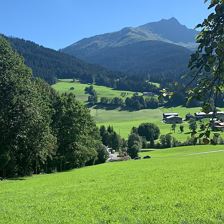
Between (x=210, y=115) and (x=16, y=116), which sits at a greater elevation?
(x=16, y=116)

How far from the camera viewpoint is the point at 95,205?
68.6ft

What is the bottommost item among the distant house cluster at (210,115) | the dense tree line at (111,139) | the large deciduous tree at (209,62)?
the dense tree line at (111,139)

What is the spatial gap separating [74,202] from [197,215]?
26.8 ft

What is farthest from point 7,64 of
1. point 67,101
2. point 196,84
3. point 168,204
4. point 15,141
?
point 196,84

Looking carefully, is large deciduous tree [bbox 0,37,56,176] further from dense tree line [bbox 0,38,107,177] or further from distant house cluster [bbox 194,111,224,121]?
distant house cluster [bbox 194,111,224,121]

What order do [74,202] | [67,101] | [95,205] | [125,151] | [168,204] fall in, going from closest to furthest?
[168,204] < [95,205] < [74,202] < [67,101] < [125,151]

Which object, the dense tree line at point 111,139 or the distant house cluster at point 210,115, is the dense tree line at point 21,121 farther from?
the dense tree line at point 111,139

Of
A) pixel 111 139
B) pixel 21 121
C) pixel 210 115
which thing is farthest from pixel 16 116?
pixel 111 139

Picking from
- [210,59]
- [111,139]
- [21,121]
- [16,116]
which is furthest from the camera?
[111,139]

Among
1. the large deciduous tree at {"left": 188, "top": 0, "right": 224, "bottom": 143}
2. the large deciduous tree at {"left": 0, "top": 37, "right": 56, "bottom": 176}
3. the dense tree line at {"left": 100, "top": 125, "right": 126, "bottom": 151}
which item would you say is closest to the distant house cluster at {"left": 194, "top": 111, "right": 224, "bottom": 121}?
the large deciduous tree at {"left": 188, "top": 0, "right": 224, "bottom": 143}

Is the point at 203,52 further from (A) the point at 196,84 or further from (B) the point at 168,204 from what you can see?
(B) the point at 168,204

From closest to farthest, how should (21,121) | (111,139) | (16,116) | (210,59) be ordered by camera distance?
(210,59) → (21,121) → (16,116) → (111,139)

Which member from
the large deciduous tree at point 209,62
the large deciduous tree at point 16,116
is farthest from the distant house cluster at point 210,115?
the large deciduous tree at point 16,116

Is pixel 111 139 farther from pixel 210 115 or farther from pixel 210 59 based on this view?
pixel 210 59
